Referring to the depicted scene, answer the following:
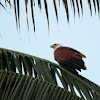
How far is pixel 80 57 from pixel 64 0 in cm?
199

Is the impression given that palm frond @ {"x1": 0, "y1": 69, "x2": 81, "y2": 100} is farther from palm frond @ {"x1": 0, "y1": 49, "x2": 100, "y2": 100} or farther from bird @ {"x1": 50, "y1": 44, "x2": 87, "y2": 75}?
bird @ {"x1": 50, "y1": 44, "x2": 87, "y2": 75}

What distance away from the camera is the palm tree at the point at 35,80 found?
2727mm

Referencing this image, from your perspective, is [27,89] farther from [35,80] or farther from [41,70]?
[41,70]

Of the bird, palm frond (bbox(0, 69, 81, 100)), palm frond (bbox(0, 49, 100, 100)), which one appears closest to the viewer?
palm frond (bbox(0, 69, 81, 100))

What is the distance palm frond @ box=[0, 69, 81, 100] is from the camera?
8.80 feet

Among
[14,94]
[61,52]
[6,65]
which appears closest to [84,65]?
[61,52]

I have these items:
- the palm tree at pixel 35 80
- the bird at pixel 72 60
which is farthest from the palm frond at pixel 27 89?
the bird at pixel 72 60

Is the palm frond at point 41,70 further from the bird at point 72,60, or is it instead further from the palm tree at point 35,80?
the bird at point 72,60

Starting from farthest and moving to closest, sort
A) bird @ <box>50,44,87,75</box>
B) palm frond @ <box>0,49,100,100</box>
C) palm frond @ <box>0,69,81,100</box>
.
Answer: bird @ <box>50,44,87,75</box> → palm frond @ <box>0,49,100,100</box> → palm frond @ <box>0,69,81,100</box>

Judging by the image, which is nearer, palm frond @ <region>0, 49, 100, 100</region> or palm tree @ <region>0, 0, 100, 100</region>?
palm tree @ <region>0, 0, 100, 100</region>

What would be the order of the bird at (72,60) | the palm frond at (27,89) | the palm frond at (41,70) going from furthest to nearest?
1. the bird at (72,60)
2. the palm frond at (41,70)
3. the palm frond at (27,89)

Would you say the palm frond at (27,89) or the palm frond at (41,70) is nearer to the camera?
the palm frond at (27,89)

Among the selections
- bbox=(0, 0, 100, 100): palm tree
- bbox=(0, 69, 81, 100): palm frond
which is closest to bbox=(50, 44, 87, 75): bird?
bbox=(0, 0, 100, 100): palm tree

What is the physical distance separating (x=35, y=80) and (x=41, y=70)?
15.3 inches
